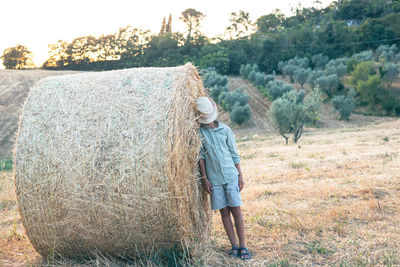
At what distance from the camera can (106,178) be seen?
3781mm

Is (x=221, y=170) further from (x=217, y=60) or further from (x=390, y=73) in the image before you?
(x=217, y=60)

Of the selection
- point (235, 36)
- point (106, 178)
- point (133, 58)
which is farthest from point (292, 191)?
point (235, 36)

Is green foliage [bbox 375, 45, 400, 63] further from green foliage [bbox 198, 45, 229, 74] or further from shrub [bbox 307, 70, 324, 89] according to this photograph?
green foliage [bbox 198, 45, 229, 74]

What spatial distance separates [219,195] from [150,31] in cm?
5768

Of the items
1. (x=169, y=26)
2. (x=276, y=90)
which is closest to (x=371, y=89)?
(x=276, y=90)

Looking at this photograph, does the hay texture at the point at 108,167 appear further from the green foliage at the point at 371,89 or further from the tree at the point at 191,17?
the tree at the point at 191,17

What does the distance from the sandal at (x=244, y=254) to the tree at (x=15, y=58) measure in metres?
57.5

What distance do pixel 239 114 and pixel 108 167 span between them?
3257 centimetres

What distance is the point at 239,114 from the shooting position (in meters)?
35.9

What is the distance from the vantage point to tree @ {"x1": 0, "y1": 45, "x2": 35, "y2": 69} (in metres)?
53.9

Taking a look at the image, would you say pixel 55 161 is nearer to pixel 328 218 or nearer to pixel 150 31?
pixel 328 218

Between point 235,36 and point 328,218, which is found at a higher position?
point 235,36

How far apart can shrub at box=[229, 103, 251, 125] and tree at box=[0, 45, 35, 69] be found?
35705 millimetres

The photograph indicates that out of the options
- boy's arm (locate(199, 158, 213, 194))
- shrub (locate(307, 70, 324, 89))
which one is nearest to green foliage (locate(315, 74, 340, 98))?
shrub (locate(307, 70, 324, 89))
